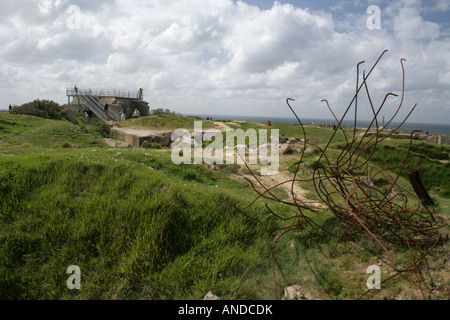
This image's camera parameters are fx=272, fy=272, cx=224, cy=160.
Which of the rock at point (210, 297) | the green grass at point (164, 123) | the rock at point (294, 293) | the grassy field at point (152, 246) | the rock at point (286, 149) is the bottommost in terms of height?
the rock at point (294, 293)

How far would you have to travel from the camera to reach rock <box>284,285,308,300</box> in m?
3.05

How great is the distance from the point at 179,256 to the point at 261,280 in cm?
108

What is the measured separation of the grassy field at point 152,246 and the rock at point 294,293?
2.8 inches

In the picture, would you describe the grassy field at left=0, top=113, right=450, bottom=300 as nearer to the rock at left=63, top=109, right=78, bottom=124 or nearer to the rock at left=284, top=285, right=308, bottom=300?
the rock at left=284, top=285, right=308, bottom=300

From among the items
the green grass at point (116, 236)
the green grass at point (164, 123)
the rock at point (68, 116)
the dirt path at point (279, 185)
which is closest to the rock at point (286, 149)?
the dirt path at point (279, 185)

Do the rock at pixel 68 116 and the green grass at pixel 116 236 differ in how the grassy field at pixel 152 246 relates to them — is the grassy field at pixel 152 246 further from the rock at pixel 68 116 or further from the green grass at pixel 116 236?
the rock at pixel 68 116

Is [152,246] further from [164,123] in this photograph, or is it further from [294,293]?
[164,123]

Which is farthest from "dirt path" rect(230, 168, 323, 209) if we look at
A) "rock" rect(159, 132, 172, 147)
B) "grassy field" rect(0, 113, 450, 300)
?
"rock" rect(159, 132, 172, 147)

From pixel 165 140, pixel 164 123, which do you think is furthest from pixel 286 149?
pixel 164 123

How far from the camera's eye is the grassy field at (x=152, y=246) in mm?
3117

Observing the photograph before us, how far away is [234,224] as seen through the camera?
4160 millimetres

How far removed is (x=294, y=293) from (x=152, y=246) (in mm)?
1824

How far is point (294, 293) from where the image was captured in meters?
3.10

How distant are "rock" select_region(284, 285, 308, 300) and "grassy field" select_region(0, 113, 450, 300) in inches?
2.8
